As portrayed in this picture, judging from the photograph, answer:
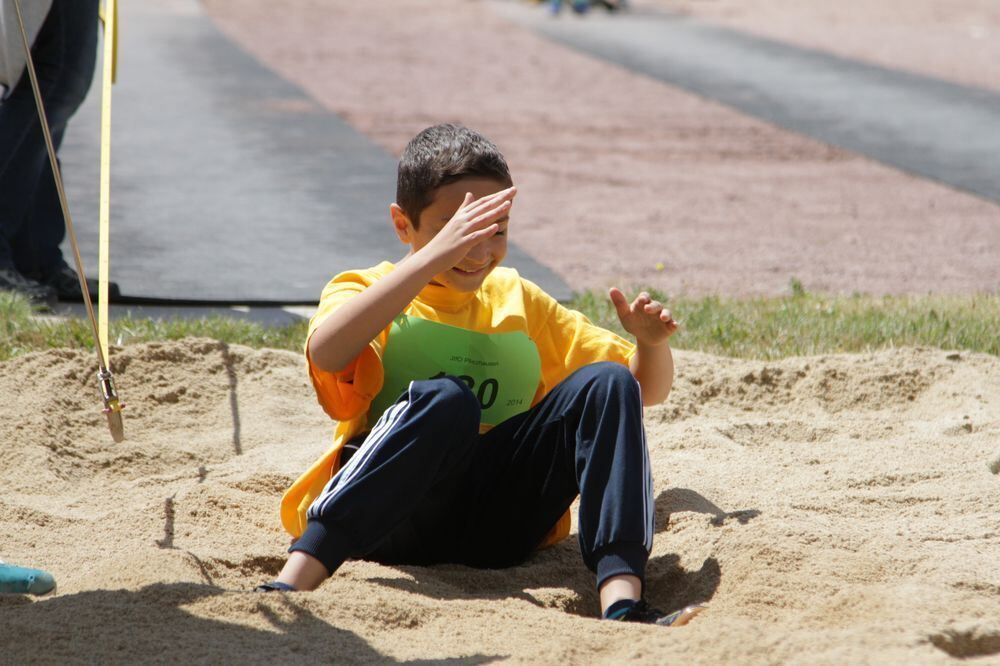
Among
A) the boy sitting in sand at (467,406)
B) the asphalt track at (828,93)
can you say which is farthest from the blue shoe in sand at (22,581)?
the asphalt track at (828,93)

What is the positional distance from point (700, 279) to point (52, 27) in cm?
300

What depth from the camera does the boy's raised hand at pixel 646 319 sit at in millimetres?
2848

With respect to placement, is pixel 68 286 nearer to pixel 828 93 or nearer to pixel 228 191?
pixel 228 191

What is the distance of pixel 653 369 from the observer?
3031mm

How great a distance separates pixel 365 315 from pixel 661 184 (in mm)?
6078

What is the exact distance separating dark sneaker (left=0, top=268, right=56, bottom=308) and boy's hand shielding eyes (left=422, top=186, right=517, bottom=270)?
9.62 ft

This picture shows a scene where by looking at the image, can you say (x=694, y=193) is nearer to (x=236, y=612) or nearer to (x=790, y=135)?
(x=790, y=135)

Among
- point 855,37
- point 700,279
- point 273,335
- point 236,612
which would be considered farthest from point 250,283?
point 855,37

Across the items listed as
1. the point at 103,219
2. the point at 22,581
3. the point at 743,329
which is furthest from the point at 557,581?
the point at 743,329

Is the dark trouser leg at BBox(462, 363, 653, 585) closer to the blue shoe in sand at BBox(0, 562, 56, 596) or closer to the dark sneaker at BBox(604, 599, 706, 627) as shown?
the dark sneaker at BBox(604, 599, 706, 627)

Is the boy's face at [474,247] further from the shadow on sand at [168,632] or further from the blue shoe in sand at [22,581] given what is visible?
the blue shoe in sand at [22,581]

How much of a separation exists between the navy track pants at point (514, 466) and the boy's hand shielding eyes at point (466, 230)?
0.27m

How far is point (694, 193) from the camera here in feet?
27.2

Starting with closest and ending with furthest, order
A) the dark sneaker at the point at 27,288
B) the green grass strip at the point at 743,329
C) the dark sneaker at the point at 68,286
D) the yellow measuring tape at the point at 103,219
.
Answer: the yellow measuring tape at the point at 103,219 → the green grass strip at the point at 743,329 → the dark sneaker at the point at 27,288 → the dark sneaker at the point at 68,286
